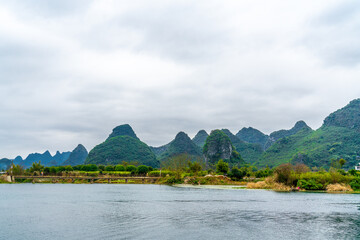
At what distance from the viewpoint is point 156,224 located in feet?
89.6

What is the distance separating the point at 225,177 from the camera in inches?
3775

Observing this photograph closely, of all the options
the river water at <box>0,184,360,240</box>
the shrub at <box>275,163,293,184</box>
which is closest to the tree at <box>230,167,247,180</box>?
the shrub at <box>275,163,293,184</box>

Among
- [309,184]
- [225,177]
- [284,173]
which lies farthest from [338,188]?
[225,177]

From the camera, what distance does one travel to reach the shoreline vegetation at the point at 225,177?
71.2m

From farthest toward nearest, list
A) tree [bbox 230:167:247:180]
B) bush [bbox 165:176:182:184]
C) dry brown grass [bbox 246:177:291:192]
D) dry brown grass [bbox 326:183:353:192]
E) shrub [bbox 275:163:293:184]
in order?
bush [bbox 165:176:182:184], tree [bbox 230:167:247:180], dry brown grass [bbox 246:177:291:192], shrub [bbox 275:163:293:184], dry brown grass [bbox 326:183:353:192]

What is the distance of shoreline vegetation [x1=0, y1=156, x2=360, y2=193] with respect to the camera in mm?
71188

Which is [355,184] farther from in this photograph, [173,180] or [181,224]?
[181,224]

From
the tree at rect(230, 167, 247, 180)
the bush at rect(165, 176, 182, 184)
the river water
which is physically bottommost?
the bush at rect(165, 176, 182, 184)

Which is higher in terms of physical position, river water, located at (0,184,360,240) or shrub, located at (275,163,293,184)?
shrub, located at (275,163,293,184)

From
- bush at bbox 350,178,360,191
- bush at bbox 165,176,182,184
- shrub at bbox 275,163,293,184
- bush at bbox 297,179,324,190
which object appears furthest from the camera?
bush at bbox 165,176,182,184

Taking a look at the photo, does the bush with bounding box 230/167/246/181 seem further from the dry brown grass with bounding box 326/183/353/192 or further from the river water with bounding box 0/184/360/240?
the river water with bounding box 0/184/360/240

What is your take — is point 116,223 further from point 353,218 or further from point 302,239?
point 353,218

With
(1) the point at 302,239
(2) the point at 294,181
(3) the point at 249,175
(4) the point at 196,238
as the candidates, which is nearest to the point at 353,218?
(1) the point at 302,239

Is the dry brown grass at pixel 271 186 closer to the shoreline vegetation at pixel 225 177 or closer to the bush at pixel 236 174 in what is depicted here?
the shoreline vegetation at pixel 225 177
